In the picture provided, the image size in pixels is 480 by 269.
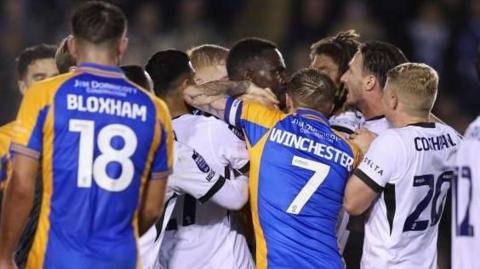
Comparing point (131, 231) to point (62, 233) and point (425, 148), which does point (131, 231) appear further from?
point (425, 148)

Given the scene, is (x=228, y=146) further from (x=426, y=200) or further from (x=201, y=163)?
(x=426, y=200)

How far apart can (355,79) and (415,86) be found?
25.8 inches

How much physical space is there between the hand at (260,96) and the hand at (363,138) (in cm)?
50

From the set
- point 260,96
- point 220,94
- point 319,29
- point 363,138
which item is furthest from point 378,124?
point 319,29

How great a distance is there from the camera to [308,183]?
22.1 ft

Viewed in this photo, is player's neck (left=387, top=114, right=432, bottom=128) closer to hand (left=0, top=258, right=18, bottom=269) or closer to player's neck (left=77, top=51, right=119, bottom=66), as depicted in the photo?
player's neck (left=77, top=51, right=119, bottom=66)

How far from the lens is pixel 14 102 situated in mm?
12531

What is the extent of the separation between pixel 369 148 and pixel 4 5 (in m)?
7.59

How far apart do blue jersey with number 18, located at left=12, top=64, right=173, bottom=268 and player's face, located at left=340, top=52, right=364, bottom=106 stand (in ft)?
5.88

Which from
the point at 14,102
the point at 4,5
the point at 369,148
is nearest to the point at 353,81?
the point at 369,148

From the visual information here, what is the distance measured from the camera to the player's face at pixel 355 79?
7.43 meters

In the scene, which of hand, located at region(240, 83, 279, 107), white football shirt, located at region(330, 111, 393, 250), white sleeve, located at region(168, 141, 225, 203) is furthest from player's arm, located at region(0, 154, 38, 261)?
white football shirt, located at region(330, 111, 393, 250)

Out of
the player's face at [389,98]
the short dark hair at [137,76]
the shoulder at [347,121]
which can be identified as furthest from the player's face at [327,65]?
the short dark hair at [137,76]

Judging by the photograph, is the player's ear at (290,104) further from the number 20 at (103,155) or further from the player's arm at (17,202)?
the player's arm at (17,202)
